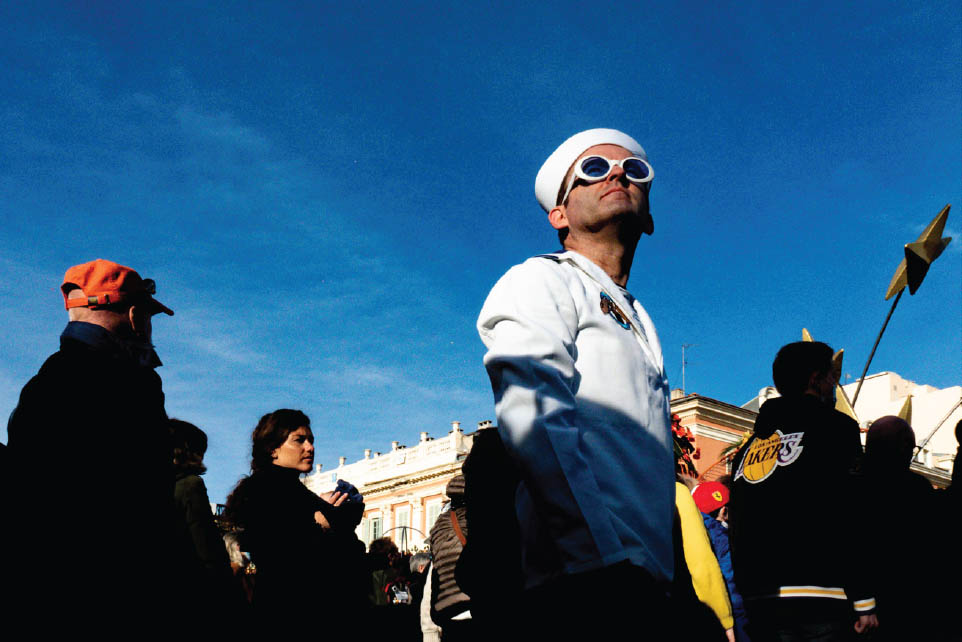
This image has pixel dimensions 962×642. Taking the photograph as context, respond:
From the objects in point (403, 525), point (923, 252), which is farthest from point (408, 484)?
point (923, 252)

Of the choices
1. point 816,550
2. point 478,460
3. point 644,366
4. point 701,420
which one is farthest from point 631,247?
point 701,420

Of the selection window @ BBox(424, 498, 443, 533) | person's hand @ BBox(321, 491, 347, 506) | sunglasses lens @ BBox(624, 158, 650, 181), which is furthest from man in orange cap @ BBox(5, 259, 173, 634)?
window @ BBox(424, 498, 443, 533)

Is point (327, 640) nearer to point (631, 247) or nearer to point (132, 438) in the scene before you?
point (132, 438)

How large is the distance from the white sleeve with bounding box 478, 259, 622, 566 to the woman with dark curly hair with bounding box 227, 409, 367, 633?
8.58 ft

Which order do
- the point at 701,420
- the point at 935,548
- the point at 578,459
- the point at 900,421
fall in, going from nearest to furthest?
the point at 578,459
the point at 935,548
the point at 900,421
the point at 701,420

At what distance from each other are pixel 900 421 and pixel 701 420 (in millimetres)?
31344

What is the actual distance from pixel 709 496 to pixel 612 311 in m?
3.59

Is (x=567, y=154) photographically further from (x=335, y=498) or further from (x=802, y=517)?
(x=335, y=498)

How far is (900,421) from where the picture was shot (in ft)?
13.5

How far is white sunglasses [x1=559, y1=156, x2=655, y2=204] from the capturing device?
2279mm

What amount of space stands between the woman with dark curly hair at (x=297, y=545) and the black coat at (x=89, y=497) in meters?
1.56

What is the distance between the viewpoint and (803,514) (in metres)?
3.44

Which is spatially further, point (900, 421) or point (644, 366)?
point (900, 421)

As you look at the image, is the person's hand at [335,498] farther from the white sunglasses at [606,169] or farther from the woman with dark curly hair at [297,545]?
the white sunglasses at [606,169]
